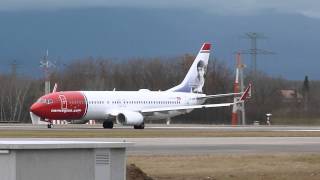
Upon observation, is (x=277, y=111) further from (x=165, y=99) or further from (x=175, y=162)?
(x=175, y=162)

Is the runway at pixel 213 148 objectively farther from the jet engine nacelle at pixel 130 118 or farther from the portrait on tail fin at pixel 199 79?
the portrait on tail fin at pixel 199 79

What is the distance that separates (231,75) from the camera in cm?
A: 13888

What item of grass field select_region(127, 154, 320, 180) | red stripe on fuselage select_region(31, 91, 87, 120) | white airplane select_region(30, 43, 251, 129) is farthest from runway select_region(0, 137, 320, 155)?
white airplane select_region(30, 43, 251, 129)

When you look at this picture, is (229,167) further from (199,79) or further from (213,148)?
(199,79)

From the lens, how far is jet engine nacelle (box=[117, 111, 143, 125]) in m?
68.9

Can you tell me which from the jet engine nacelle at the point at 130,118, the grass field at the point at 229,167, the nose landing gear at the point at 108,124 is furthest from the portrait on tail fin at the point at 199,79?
the grass field at the point at 229,167

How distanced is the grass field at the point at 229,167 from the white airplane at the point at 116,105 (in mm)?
41121

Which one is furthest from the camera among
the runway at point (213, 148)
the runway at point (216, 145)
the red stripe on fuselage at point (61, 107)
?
the red stripe on fuselage at point (61, 107)

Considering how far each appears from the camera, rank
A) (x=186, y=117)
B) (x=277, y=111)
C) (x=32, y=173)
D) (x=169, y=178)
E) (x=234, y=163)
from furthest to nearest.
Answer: (x=277, y=111), (x=186, y=117), (x=234, y=163), (x=169, y=178), (x=32, y=173)

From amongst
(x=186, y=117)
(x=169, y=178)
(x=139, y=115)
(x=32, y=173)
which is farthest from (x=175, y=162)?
(x=186, y=117)

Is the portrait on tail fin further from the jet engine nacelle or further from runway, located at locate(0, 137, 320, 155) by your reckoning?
runway, located at locate(0, 137, 320, 155)

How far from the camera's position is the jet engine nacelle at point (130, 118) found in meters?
68.9

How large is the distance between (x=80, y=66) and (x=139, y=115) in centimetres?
8160

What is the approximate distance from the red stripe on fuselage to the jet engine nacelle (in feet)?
10.4
